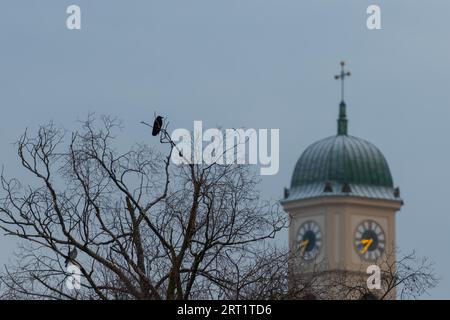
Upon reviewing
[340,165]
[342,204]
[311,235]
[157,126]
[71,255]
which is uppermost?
[340,165]

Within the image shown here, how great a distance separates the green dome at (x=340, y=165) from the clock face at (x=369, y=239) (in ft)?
8.93

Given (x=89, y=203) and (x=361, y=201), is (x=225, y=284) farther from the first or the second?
(x=361, y=201)

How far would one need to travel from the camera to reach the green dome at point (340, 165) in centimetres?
16012

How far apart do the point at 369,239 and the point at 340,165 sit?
5243mm

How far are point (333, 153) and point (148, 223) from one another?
5176 inches

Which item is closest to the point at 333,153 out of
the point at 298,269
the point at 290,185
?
the point at 290,185

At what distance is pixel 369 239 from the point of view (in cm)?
16212

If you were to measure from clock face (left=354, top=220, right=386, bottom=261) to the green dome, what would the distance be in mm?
2723

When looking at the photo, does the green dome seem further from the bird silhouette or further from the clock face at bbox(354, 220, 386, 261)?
the bird silhouette

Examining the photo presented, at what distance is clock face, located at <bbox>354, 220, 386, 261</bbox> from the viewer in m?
160

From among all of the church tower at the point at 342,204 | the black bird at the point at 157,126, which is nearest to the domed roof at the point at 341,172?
the church tower at the point at 342,204

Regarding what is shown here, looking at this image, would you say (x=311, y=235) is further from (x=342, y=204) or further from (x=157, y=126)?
(x=157, y=126)

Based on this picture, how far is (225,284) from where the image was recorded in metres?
31.7

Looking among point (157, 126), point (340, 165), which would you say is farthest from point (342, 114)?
point (157, 126)
